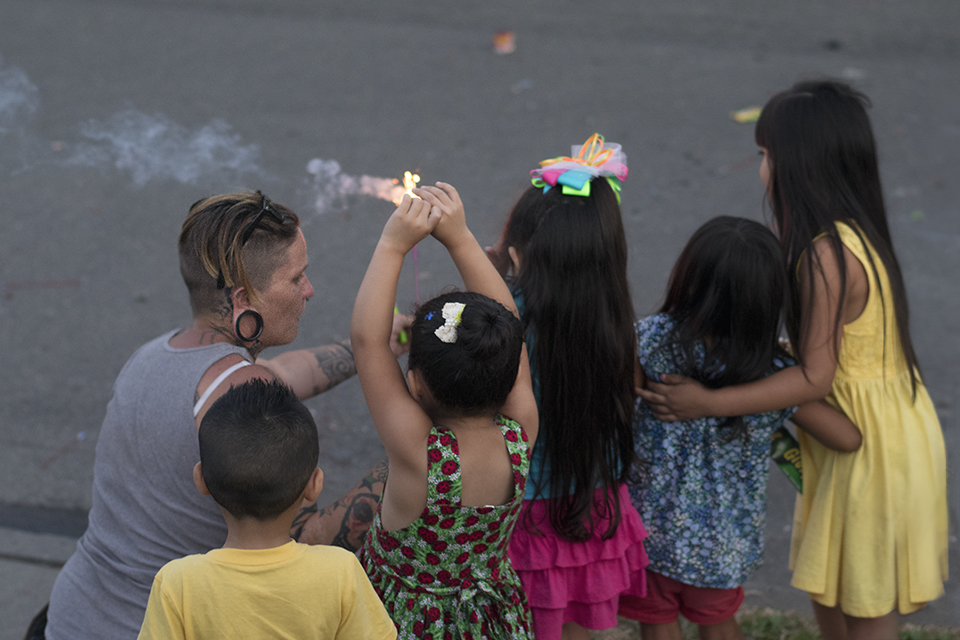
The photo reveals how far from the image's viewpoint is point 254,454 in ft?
5.08

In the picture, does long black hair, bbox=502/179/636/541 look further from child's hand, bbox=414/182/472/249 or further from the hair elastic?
the hair elastic

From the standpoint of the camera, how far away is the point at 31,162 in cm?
555

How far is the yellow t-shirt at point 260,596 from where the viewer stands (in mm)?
1516

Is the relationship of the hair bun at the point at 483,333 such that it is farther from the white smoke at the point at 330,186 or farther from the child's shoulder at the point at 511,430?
the white smoke at the point at 330,186

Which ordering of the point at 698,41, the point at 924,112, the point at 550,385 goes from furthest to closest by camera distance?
the point at 698,41, the point at 924,112, the point at 550,385

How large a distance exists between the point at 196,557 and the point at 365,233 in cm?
355

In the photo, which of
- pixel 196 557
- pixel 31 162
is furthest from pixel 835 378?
pixel 31 162

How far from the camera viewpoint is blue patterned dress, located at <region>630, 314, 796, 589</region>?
2.29m

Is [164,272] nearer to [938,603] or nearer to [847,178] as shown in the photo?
Answer: [847,178]

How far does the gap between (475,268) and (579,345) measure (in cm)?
34

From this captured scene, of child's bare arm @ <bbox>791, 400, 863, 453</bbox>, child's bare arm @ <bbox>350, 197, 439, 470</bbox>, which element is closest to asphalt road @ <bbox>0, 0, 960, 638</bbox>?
child's bare arm @ <bbox>350, 197, 439, 470</bbox>

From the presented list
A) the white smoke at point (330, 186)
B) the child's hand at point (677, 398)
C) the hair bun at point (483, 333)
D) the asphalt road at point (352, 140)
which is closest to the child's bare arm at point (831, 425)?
the child's hand at point (677, 398)

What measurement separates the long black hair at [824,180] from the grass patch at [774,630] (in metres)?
0.91

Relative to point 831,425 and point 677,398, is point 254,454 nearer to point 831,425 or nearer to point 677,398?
point 677,398
